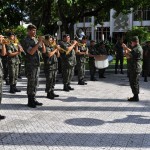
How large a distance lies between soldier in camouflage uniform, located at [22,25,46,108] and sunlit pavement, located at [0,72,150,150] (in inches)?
19.9

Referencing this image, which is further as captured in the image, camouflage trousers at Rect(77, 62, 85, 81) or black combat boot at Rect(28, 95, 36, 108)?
camouflage trousers at Rect(77, 62, 85, 81)

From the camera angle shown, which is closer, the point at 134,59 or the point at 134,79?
the point at 134,59

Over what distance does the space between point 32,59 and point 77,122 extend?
219 centimetres

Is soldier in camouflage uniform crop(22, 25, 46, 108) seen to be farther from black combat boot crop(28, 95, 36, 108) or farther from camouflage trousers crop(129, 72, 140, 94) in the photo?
camouflage trousers crop(129, 72, 140, 94)

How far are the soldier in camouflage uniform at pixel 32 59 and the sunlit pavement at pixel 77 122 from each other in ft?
1.66

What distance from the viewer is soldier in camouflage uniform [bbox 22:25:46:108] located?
8398mm

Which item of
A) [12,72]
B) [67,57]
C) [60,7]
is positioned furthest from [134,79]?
[60,7]

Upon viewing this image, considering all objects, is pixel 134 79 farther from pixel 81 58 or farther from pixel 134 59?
pixel 81 58

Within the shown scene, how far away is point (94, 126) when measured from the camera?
7.09 metres

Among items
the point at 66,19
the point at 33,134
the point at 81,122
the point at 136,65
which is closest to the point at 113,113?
the point at 81,122

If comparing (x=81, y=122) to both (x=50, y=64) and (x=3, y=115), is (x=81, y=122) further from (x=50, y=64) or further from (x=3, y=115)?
(x=50, y=64)

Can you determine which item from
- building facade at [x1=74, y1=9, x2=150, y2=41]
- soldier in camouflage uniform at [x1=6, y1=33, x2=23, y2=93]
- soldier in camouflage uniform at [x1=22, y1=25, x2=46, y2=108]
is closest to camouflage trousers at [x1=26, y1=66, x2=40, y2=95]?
soldier in camouflage uniform at [x1=22, y1=25, x2=46, y2=108]

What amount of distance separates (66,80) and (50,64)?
1819 millimetres

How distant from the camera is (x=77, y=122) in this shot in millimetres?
7375
